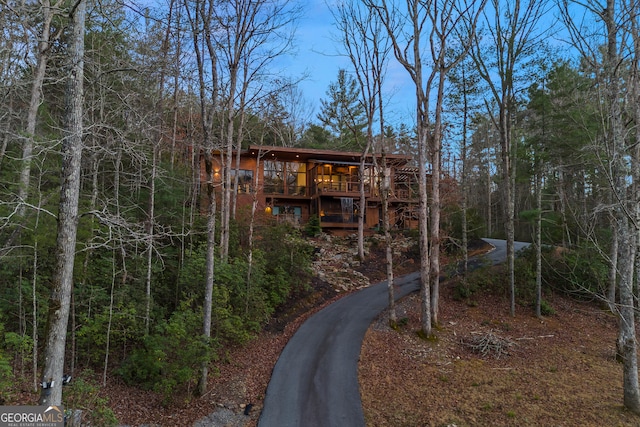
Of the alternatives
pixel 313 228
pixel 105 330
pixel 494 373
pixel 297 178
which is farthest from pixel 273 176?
pixel 494 373

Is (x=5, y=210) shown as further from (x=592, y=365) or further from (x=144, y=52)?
(x=592, y=365)

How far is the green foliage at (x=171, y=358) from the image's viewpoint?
22.5ft

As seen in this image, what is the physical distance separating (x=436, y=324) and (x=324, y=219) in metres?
14.1

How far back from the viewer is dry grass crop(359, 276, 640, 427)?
6.52m

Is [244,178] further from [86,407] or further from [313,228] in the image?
[86,407]

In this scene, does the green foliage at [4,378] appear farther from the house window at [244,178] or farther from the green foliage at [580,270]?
the house window at [244,178]

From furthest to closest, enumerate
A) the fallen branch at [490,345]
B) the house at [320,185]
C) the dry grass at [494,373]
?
the house at [320,185]
the fallen branch at [490,345]
the dry grass at [494,373]

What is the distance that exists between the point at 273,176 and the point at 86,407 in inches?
821

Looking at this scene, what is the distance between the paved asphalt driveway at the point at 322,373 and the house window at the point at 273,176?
1300 cm

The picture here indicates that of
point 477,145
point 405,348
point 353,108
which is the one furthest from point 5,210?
point 477,145

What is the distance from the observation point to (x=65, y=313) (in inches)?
175

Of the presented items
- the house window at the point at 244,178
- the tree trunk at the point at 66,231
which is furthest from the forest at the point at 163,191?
the house window at the point at 244,178

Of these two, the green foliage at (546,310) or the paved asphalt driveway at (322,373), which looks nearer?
the paved asphalt driveway at (322,373)

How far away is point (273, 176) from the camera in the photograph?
83.7 feet
